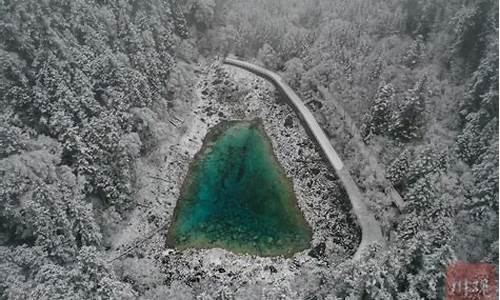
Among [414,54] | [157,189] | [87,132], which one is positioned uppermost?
[414,54]

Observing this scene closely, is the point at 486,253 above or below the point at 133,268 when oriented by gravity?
above

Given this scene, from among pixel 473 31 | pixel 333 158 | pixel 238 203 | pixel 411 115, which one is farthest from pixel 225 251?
pixel 473 31

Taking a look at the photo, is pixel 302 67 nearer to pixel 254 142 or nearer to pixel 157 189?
pixel 254 142

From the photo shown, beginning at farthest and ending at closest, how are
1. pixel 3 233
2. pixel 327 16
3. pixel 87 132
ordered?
pixel 327 16 < pixel 87 132 < pixel 3 233

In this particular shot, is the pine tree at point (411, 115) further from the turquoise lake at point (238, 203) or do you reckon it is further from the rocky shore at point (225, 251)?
the turquoise lake at point (238, 203)

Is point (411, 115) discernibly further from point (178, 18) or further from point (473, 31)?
point (178, 18)

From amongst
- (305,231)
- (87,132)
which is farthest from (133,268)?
(305,231)
